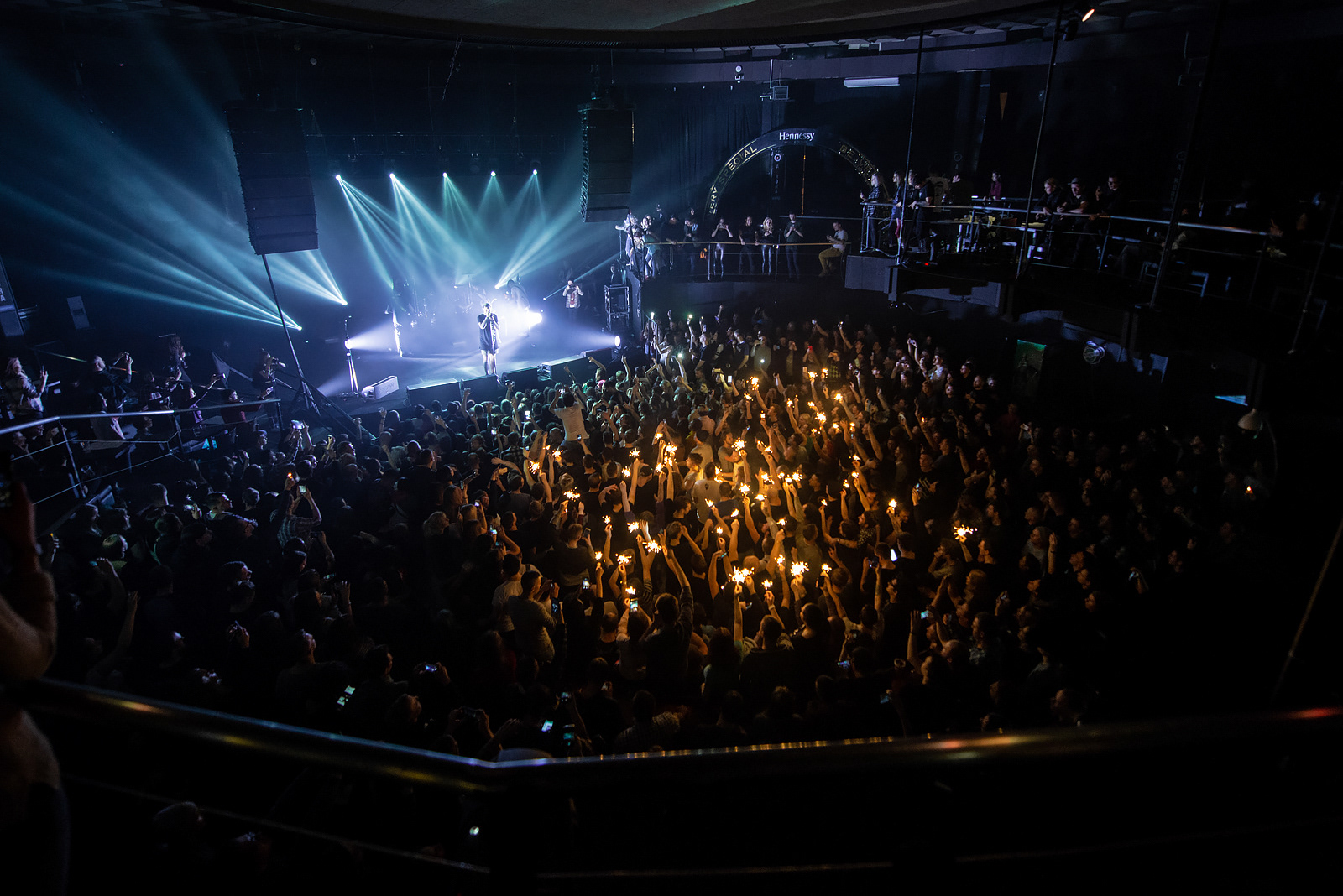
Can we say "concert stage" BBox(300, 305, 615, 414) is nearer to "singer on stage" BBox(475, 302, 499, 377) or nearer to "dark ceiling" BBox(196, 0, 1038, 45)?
"singer on stage" BBox(475, 302, 499, 377)

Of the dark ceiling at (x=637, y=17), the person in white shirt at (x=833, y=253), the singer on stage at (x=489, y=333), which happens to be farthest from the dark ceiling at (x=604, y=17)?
the singer on stage at (x=489, y=333)

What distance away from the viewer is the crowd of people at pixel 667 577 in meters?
3.37

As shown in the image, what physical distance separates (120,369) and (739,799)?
10.8m

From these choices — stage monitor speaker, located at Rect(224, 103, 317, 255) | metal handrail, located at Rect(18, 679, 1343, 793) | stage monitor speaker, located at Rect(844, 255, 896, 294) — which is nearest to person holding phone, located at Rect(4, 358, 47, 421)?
stage monitor speaker, located at Rect(224, 103, 317, 255)

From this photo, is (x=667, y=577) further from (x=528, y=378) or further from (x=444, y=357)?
Answer: (x=444, y=357)

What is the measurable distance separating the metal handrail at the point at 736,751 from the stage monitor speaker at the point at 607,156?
10.9 metres

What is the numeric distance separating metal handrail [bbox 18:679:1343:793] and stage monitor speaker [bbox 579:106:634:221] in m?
10.9

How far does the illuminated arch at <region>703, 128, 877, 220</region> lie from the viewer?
46.0 feet

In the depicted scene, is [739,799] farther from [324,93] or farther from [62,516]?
[324,93]

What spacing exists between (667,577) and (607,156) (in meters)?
8.23

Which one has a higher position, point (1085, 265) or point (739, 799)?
point (1085, 265)

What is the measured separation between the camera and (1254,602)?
4.70 meters

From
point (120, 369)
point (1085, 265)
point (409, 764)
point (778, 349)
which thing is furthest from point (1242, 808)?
point (120, 369)

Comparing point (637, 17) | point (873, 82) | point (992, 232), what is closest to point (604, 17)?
point (637, 17)
